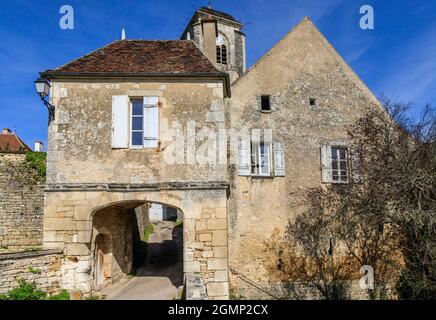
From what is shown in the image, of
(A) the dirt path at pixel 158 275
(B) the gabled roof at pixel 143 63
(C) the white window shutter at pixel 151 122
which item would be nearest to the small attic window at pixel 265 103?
(B) the gabled roof at pixel 143 63

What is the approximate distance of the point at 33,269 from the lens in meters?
9.16

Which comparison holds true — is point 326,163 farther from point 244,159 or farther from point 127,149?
point 127,149

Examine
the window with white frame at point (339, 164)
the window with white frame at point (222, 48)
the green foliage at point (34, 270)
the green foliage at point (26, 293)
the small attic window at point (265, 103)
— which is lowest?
the green foliage at point (26, 293)

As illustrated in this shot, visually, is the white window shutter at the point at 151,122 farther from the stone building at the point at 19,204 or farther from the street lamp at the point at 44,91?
the stone building at the point at 19,204

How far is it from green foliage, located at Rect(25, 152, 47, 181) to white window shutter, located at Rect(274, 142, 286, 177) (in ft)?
26.4

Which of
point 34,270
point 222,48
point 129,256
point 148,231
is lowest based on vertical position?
point 129,256

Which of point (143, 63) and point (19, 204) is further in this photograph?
point (19, 204)

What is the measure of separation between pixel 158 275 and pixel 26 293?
4886 millimetres

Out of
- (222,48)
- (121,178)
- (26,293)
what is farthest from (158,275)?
(222,48)

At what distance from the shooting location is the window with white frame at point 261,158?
45.6ft

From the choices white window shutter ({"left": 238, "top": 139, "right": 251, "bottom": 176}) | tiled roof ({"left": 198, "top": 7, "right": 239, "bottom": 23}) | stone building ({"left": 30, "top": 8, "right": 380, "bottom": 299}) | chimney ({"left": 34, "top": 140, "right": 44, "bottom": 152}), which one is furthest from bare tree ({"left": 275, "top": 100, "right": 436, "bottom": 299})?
tiled roof ({"left": 198, "top": 7, "right": 239, "bottom": 23})

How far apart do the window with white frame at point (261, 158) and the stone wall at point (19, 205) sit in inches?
291

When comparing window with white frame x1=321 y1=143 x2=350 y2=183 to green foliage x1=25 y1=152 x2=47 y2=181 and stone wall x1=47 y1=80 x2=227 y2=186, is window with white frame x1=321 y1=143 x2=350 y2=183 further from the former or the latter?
green foliage x1=25 y1=152 x2=47 y2=181

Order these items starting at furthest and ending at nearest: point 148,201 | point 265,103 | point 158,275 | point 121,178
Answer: point 265,103 < point 158,275 < point 121,178 < point 148,201
